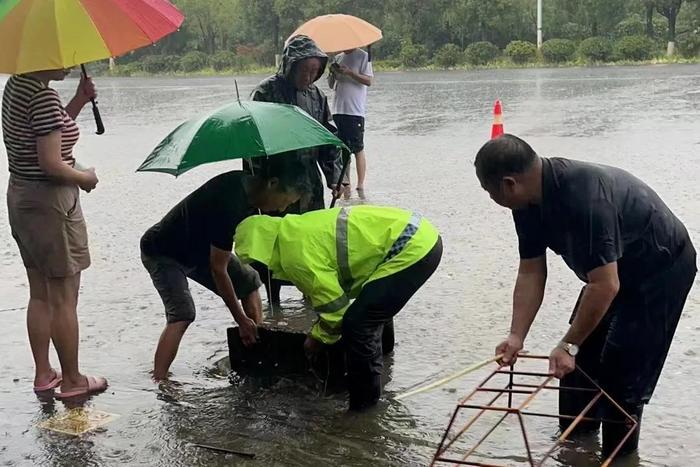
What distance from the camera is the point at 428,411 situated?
3975 millimetres

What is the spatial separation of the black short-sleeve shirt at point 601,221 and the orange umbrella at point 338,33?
14.9ft

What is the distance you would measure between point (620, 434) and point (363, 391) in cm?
113

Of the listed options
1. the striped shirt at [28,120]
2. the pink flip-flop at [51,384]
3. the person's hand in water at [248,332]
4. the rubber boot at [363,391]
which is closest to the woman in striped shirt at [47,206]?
the striped shirt at [28,120]

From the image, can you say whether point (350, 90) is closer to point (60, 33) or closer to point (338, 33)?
point (338, 33)

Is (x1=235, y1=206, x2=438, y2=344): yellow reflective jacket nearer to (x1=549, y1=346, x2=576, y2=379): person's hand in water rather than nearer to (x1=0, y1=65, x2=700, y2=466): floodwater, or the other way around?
(x1=0, y1=65, x2=700, y2=466): floodwater

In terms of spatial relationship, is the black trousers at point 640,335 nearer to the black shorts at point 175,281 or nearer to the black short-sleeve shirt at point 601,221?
the black short-sleeve shirt at point 601,221

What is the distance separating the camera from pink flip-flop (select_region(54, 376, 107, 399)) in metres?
4.24

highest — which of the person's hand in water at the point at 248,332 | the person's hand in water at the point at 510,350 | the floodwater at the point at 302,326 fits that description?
the person's hand in water at the point at 510,350

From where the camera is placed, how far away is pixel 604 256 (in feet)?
9.50

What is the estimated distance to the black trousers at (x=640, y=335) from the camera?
10.4 feet

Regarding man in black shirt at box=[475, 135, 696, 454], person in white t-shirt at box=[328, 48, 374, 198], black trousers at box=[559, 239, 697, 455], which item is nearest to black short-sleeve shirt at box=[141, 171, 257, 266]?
man in black shirt at box=[475, 135, 696, 454]

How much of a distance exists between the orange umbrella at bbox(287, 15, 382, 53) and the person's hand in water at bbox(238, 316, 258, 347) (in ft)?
11.9

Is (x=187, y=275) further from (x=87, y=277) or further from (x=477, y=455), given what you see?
(x=87, y=277)

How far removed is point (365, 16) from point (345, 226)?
39.1 meters
